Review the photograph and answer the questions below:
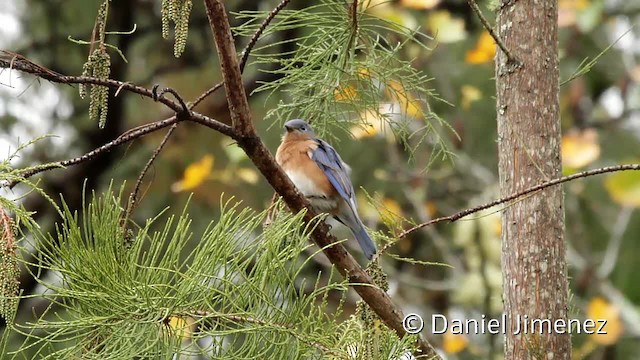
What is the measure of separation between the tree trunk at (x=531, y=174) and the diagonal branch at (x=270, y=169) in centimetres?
25

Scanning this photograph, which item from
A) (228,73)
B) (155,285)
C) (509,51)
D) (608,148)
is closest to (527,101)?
(509,51)

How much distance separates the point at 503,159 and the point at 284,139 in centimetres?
156

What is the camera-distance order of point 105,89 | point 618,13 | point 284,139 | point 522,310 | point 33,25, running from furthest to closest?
1. point 33,25
2. point 618,13
3. point 284,139
4. point 522,310
5. point 105,89

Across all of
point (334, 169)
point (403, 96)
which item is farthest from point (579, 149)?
point (403, 96)

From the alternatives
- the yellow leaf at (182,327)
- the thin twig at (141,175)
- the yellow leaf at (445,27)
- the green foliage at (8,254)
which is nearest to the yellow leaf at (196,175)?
the yellow leaf at (445,27)

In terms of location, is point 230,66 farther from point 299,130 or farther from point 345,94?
point 299,130

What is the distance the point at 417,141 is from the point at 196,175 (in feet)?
4.71

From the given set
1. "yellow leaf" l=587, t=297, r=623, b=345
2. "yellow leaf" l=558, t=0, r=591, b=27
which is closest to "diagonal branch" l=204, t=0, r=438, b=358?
"yellow leaf" l=587, t=297, r=623, b=345

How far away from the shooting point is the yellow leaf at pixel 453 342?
16.0ft

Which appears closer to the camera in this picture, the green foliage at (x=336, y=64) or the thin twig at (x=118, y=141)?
the thin twig at (x=118, y=141)

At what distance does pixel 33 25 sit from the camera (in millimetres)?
5566

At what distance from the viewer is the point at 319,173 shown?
347 cm

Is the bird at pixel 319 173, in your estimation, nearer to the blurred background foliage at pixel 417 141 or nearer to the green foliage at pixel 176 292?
the blurred background foliage at pixel 417 141

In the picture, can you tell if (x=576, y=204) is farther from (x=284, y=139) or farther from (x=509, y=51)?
(x=509, y=51)
